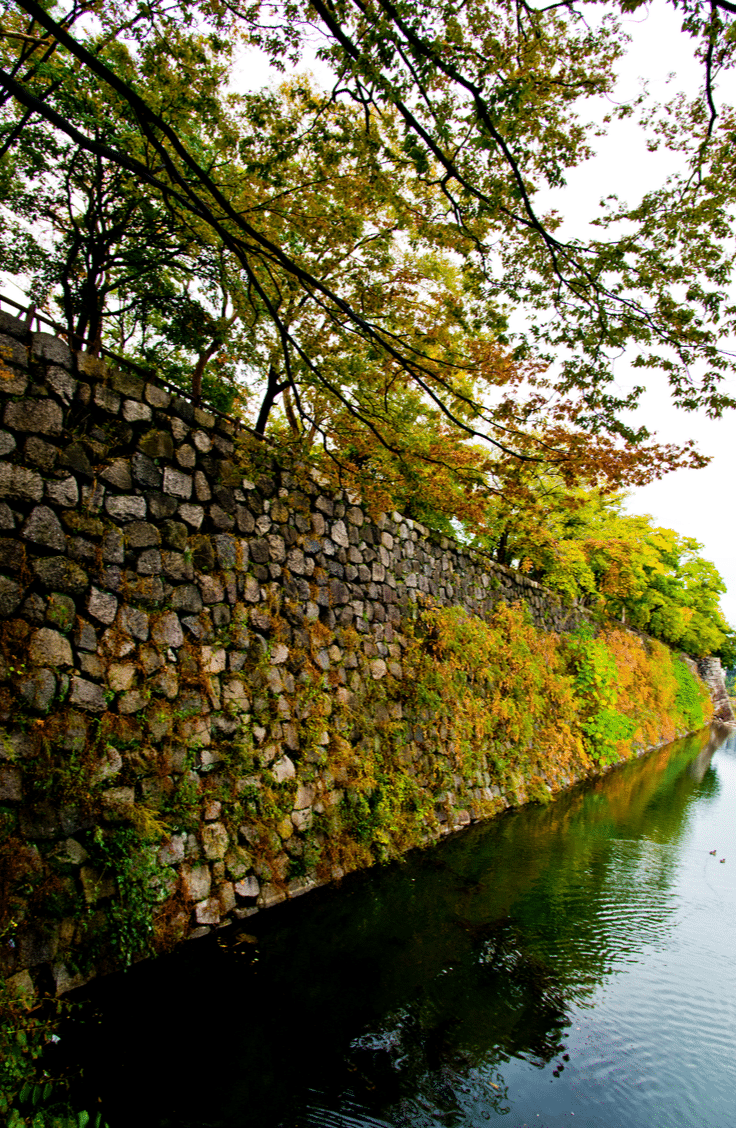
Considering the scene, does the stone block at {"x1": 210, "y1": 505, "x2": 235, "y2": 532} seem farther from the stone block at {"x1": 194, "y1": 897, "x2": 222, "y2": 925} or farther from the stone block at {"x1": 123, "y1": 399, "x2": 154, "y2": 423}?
the stone block at {"x1": 194, "y1": 897, "x2": 222, "y2": 925}

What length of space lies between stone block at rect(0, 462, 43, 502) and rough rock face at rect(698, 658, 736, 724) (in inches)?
1561

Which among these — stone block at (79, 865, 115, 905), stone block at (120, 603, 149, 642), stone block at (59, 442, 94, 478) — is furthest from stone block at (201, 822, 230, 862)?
stone block at (59, 442, 94, 478)

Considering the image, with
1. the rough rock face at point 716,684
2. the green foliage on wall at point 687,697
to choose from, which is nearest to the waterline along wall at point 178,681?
the green foliage on wall at point 687,697

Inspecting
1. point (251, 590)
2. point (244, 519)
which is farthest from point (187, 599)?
point (244, 519)

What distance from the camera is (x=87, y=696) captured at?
3867 millimetres

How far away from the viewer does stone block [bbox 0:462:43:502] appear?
3.53m

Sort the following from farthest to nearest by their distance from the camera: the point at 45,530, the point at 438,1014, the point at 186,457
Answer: the point at 186,457
the point at 438,1014
the point at 45,530

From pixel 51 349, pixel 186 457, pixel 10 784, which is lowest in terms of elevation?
pixel 10 784

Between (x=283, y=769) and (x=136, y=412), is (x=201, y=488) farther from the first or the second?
(x=283, y=769)

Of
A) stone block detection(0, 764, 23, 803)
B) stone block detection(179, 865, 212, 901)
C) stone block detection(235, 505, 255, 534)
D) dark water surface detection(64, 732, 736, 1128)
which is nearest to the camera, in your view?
dark water surface detection(64, 732, 736, 1128)

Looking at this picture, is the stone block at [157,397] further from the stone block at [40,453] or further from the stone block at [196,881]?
the stone block at [196,881]

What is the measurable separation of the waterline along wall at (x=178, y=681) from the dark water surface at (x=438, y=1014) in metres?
0.48

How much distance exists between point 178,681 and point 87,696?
0.79 meters

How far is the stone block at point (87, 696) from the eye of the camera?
12.4 feet
